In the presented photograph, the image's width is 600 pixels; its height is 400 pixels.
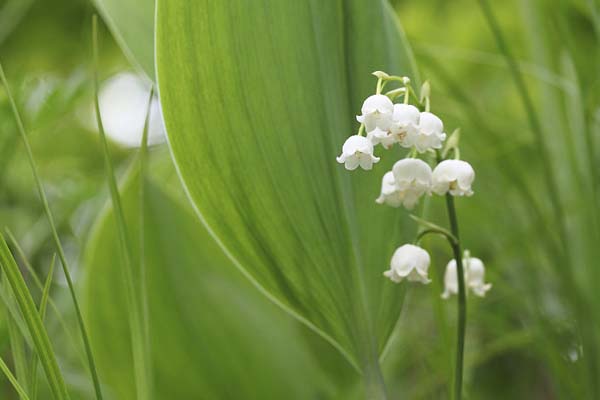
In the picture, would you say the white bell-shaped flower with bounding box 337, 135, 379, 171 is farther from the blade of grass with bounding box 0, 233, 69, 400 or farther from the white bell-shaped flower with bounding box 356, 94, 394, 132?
the blade of grass with bounding box 0, 233, 69, 400

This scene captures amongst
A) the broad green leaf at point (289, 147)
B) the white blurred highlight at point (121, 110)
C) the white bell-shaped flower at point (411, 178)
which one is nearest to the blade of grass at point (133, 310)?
the broad green leaf at point (289, 147)

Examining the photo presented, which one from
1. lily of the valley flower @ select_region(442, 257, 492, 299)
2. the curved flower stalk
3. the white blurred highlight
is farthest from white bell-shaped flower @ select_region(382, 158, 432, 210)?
the white blurred highlight

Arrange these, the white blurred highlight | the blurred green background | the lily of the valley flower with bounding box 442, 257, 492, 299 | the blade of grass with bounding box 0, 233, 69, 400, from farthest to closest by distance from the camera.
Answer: the white blurred highlight, the blurred green background, the lily of the valley flower with bounding box 442, 257, 492, 299, the blade of grass with bounding box 0, 233, 69, 400

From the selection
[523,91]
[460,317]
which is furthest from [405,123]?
[523,91]

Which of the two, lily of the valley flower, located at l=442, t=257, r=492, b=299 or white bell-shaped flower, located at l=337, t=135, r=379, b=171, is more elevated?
white bell-shaped flower, located at l=337, t=135, r=379, b=171

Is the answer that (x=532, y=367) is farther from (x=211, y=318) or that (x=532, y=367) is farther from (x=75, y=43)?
(x=75, y=43)

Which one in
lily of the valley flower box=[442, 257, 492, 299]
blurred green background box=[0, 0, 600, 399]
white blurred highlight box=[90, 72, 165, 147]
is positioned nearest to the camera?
lily of the valley flower box=[442, 257, 492, 299]

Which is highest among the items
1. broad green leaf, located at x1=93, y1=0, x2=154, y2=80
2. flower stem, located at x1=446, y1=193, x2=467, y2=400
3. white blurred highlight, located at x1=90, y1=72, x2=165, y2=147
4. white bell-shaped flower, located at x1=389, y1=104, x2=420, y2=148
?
white blurred highlight, located at x1=90, y1=72, x2=165, y2=147

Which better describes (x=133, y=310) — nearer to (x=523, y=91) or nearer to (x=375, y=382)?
(x=375, y=382)
